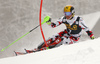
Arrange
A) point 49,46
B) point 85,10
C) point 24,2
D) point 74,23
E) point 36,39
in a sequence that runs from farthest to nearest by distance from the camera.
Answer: point 85,10 → point 24,2 → point 36,39 → point 49,46 → point 74,23

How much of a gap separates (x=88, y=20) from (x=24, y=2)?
3.01 metres

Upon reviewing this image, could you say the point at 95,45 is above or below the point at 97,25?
above

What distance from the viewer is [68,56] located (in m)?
1.56

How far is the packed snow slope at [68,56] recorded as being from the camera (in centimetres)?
150

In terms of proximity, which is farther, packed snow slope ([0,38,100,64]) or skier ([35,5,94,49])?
skier ([35,5,94,49])

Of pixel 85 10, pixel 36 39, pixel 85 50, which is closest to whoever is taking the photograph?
pixel 85 50

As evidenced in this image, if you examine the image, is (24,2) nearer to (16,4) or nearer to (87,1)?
(16,4)

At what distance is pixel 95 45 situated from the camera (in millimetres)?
1698

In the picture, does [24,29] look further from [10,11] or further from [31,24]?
[10,11]

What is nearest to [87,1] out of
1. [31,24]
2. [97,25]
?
[97,25]

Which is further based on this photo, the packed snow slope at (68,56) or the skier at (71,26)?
the skier at (71,26)

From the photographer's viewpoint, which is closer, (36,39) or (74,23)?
(74,23)

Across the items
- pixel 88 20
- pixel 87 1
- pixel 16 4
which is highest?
pixel 16 4

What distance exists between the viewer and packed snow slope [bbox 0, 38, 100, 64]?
150cm
